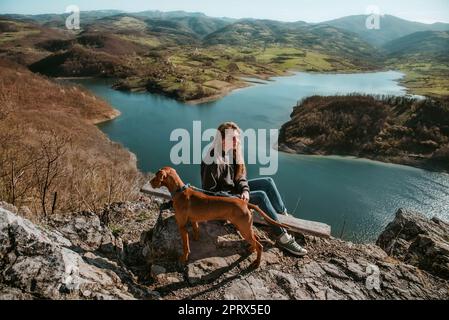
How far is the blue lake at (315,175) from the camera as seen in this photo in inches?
Answer: 1249

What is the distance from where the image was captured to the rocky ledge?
5.10 m

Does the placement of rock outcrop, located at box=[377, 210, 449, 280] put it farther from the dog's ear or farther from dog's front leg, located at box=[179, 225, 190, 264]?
the dog's ear

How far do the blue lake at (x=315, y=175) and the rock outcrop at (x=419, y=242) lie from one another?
7310 mm

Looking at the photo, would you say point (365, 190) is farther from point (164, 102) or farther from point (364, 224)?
point (164, 102)

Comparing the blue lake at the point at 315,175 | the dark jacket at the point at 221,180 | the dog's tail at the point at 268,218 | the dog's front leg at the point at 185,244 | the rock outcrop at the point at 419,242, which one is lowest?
the blue lake at the point at 315,175

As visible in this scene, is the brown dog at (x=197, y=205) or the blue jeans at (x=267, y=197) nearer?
the brown dog at (x=197, y=205)

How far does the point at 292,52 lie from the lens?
190375 millimetres

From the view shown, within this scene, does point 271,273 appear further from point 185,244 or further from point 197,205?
point 197,205

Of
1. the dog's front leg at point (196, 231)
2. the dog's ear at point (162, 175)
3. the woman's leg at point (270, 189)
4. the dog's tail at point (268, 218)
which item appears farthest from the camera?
the woman's leg at point (270, 189)

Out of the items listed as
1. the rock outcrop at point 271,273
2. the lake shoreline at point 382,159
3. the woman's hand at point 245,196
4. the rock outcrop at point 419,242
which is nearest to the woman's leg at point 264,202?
the woman's hand at point 245,196

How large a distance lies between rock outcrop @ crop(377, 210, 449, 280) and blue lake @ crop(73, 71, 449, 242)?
731 centimetres

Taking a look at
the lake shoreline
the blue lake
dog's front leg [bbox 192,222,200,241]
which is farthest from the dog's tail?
the lake shoreline

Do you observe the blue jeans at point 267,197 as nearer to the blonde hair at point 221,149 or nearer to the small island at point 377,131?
the blonde hair at point 221,149
